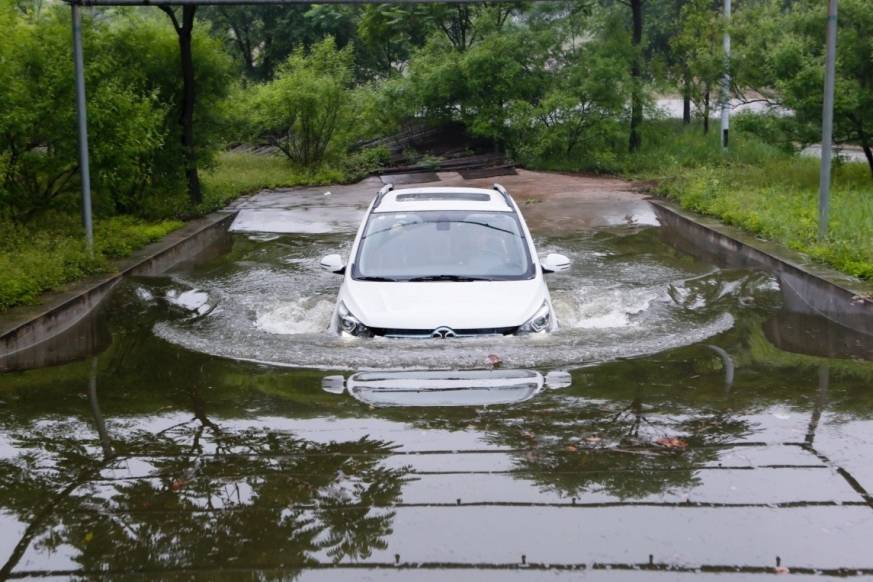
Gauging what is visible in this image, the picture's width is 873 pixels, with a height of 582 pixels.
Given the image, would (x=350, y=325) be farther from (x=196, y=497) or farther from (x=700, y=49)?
(x=700, y=49)

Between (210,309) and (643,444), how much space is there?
6905 mm

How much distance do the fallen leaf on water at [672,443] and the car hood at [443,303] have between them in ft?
7.89

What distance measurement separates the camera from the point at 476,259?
31.1 feet

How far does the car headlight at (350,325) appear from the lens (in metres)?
8.52

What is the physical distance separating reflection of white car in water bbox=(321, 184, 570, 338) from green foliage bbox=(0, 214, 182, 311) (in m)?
3.46

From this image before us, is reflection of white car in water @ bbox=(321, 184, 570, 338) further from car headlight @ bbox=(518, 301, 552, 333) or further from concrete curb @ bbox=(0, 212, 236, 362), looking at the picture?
concrete curb @ bbox=(0, 212, 236, 362)

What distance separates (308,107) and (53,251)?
15.9 metres

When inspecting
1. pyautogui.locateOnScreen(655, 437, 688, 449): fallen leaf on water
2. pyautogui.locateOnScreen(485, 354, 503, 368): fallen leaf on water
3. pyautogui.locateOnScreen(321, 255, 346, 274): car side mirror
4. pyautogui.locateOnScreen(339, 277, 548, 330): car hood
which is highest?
pyautogui.locateOnScreen(321, 255, 346, 274): car side mirror

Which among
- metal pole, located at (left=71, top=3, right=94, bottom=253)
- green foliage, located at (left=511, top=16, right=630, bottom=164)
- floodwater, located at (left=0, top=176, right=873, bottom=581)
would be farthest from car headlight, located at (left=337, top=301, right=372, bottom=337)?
green foliage, located at (left=511, top=16, right=630, bottom=164)

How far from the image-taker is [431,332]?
8328 mm

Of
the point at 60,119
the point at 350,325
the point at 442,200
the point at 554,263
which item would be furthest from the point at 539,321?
the point at 60,119

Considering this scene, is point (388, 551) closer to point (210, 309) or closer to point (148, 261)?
point (210, 309)

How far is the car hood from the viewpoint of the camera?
8398 millimetres

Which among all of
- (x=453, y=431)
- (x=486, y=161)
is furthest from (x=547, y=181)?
(x=453, y=431)
